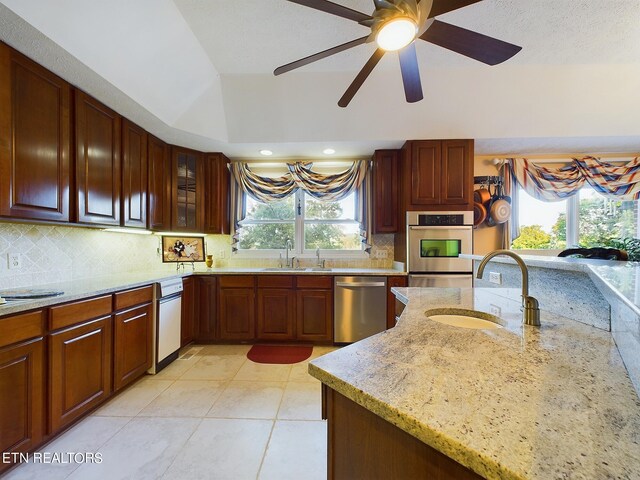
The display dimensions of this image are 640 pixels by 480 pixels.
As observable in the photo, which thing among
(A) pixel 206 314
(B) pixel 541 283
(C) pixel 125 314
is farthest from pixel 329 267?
(B) pixel 541 283

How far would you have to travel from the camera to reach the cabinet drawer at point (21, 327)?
132 centimetres

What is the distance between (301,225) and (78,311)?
249 centimetres

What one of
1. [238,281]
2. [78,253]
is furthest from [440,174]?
[78,253]

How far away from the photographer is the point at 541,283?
1.26 m

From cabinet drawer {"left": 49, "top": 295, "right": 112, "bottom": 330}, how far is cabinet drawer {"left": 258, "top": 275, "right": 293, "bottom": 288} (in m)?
1.44

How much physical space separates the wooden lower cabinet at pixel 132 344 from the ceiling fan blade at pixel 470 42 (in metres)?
2.86

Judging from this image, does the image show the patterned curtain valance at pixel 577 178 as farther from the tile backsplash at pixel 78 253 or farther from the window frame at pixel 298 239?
the window frame at pixel 298 239

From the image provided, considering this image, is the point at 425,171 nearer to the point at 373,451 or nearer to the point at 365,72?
Answer: the point at 365,72

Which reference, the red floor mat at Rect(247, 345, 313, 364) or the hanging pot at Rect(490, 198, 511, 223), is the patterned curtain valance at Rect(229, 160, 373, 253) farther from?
the hanging pot at Rect(490, 198, 511, 223)

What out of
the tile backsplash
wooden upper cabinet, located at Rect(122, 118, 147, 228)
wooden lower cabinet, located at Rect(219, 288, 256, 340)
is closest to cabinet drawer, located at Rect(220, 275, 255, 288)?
wooden lower cabinet, located at Rect(219, 288, 256, 340)

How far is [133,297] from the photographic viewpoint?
7.09 feet

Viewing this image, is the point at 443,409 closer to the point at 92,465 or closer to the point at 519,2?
the point at 92,465

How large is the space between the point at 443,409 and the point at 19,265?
2.80 metres

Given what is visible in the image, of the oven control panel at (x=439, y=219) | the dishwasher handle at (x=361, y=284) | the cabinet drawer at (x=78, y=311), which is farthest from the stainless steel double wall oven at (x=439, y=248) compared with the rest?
the cabinet drawer at (x=78, y=311)
